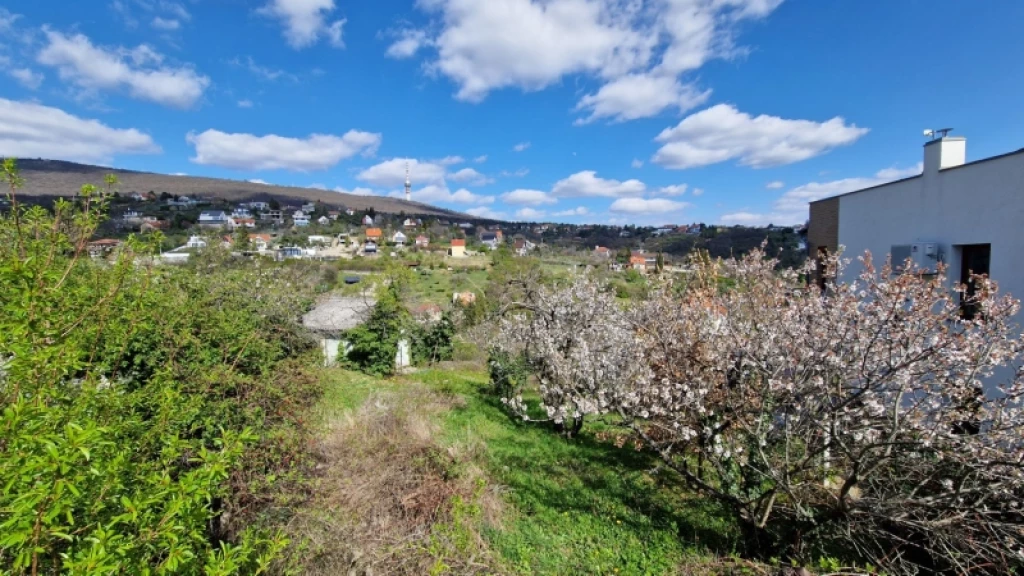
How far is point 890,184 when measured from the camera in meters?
9.04

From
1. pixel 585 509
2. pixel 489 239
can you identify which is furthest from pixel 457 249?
pixel 585 509

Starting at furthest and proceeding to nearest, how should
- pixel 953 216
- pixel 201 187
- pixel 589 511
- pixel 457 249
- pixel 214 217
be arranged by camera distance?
pixel 201 187
pixel 457 249
pixel 214 217
pixel 953 216
pixel 589 511

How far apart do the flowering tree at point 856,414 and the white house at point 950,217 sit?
293 centimetres

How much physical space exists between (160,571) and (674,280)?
8.34m

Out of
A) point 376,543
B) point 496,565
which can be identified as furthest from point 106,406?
point 496,565

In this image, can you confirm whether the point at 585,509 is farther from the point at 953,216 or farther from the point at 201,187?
the point at 201,187

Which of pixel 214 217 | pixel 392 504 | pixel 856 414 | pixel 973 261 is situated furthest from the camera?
pixel 214 217

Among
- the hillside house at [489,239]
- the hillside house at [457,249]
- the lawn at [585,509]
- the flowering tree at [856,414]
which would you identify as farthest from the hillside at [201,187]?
the flowering tree at [856,414]

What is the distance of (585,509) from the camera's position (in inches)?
231

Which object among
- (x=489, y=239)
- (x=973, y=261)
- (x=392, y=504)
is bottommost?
(x=392, y=504)

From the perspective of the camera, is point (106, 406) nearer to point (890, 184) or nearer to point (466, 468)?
point (466, 468)

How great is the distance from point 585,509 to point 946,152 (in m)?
9.26

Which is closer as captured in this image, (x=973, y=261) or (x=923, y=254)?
(x=973, y=261)

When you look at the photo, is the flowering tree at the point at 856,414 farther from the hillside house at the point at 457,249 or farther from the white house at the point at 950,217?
the hillside house at the point at 457,249
